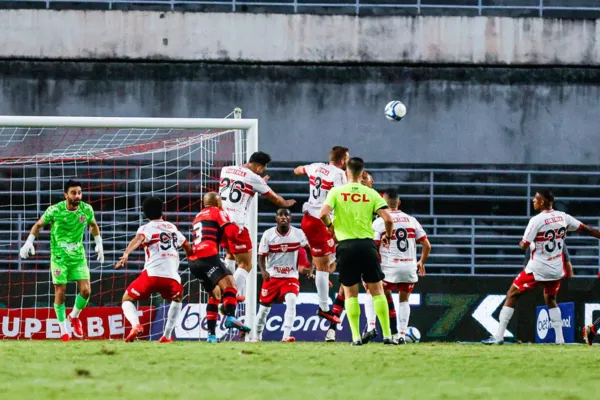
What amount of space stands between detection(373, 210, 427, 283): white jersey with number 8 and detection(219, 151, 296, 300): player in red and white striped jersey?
1.65 m

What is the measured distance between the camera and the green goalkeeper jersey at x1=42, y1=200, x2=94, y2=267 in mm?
15094

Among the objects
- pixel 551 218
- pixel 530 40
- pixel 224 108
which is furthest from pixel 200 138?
pixel 530 40

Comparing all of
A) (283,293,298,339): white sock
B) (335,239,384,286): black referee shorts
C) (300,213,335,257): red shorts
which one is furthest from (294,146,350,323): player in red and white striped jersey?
(335,239,384,286): black referee shorts

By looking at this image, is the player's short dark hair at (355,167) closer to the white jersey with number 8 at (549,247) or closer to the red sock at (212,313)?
the red sock at (212,313)

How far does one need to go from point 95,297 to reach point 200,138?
3.15 metres

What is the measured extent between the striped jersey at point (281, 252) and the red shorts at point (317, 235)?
5.00ft

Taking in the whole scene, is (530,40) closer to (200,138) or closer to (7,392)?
(200,138)

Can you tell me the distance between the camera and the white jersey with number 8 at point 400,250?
1530cm

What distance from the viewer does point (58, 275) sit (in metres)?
15.1

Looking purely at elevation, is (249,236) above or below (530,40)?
below

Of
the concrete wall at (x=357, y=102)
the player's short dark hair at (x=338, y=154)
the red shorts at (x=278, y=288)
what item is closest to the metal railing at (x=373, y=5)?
the concrete wall at (x=357, y=102)

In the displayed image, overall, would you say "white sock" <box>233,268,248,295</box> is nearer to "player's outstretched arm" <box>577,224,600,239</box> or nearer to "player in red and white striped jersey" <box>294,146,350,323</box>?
"player in red and white striped jersey" <box>294,146,350,323</box>

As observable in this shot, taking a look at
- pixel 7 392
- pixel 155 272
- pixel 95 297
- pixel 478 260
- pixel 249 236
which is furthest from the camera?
pixel 478 260

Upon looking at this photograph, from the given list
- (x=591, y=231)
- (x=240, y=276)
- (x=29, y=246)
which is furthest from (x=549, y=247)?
(x=29, y=246)
